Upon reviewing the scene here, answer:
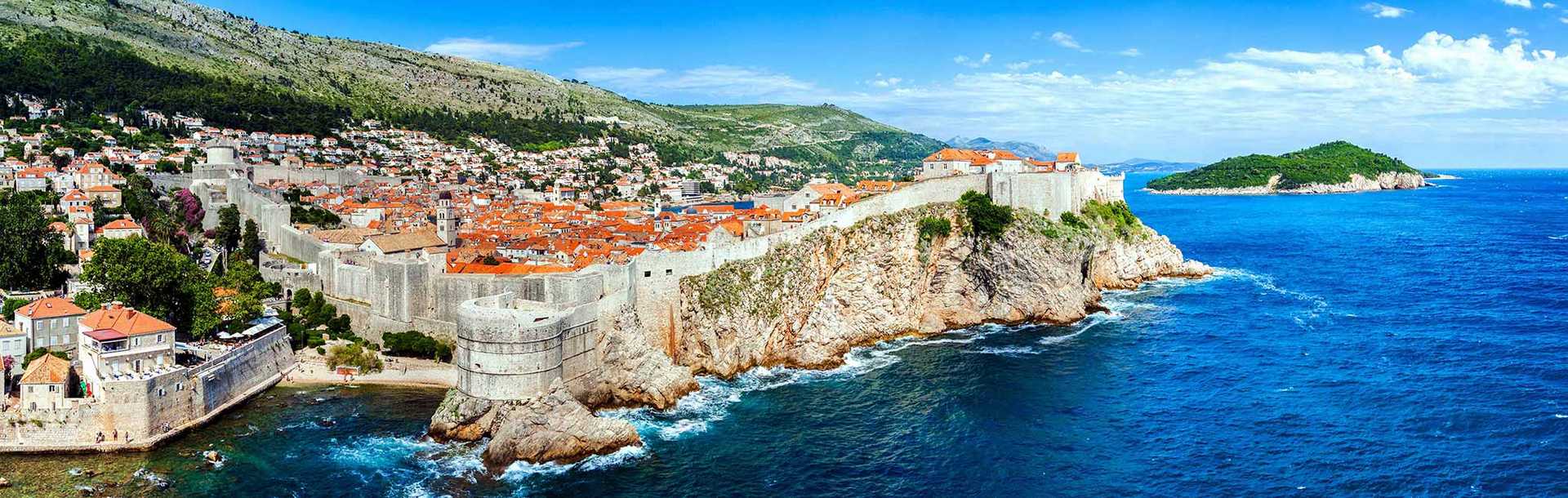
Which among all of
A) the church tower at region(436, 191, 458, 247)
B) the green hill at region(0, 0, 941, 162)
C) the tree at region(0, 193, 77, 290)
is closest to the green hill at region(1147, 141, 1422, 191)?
the green hill at region(0, 0, 941, 162)

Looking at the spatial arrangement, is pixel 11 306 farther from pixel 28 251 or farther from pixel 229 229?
pixel 229 229

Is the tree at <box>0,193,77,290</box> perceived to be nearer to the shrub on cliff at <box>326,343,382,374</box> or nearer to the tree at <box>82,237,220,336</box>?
the tree at <box>82,237,220,336</box>

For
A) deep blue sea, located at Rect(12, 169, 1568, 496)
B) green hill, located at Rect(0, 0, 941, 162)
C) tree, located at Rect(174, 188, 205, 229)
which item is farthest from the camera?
green hill, located at Rect(0, 0, 941, 162)

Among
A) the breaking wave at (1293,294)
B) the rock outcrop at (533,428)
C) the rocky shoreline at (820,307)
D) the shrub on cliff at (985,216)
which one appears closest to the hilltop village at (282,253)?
the rock outcrop at (533,428)

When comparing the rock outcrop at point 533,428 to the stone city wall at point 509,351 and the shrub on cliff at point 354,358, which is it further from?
the shrub on cliff at point 354,358

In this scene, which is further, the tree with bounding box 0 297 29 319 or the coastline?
the tree with bounding box 0 297 29 319

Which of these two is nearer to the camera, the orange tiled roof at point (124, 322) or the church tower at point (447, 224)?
the orange tiled roof at point (124, 322)
